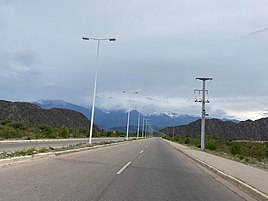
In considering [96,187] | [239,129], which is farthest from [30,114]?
[96,187]

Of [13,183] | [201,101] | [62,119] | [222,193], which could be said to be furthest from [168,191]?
[62,119]

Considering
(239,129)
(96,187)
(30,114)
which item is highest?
(239,129)

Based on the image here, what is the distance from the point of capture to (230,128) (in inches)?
6407

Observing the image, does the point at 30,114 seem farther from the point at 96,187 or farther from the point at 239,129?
the point at 96,187

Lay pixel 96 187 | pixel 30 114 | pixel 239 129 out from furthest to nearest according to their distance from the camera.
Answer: pixel 239 129 < pixel 30 114 < pixel 96 187

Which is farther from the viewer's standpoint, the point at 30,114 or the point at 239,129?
the point at 239,129

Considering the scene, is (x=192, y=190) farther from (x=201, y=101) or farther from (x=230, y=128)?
(x=230, y=128)

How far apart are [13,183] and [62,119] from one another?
129 metres

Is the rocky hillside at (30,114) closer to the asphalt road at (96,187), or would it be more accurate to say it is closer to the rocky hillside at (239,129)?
the rocky hillside at (239,129)

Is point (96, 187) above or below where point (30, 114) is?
below

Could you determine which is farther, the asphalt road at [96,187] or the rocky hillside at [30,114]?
the rocky hillside at [30,114]

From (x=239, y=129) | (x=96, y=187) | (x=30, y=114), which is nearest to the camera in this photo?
(x=96, y=187)

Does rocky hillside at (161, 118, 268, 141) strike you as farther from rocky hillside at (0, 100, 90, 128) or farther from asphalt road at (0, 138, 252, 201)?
asphalt road at (0, 138, 252, 201)

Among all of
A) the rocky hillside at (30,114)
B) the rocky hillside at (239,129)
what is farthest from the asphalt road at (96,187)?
the rocky hillside at (239,129)
